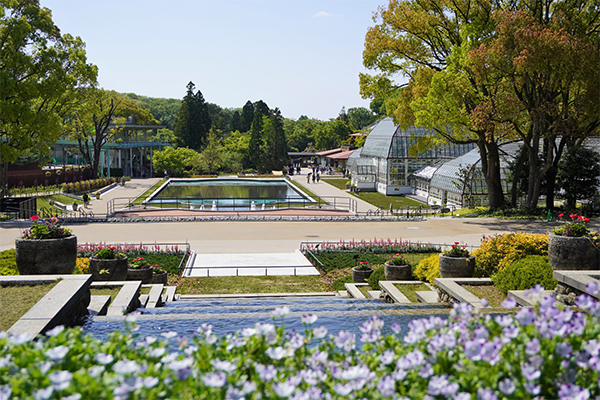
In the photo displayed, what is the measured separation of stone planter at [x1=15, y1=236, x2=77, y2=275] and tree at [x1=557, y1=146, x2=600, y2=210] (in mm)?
28260

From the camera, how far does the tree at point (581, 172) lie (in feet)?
96.2

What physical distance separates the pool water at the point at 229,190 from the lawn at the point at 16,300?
3300 cm

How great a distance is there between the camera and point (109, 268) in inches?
453

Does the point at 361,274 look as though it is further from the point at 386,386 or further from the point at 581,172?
the point at 581,172

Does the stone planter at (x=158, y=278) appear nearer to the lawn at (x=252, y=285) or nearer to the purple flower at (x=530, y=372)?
the lawn at (x=252, y=285)

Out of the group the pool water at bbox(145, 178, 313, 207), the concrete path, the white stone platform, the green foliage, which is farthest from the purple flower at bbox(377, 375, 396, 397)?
the pool water at bbox(145, 178, 313, 207)

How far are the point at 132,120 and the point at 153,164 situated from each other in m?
7.68

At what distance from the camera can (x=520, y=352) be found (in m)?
3.20

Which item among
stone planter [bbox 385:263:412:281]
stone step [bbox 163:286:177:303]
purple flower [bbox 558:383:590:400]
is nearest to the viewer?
purple flower [bbox 558:383:590:400]

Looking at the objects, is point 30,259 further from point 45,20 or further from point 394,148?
point 394,148

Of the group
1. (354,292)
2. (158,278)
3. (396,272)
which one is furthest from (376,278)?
(158,278)

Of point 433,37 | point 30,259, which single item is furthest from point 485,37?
point 30,259

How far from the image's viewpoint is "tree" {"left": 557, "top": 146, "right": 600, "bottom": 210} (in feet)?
96.2

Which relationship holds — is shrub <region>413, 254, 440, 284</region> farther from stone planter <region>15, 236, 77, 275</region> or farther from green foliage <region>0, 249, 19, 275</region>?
green foliage <region>0, 249, 19, 275</region>
